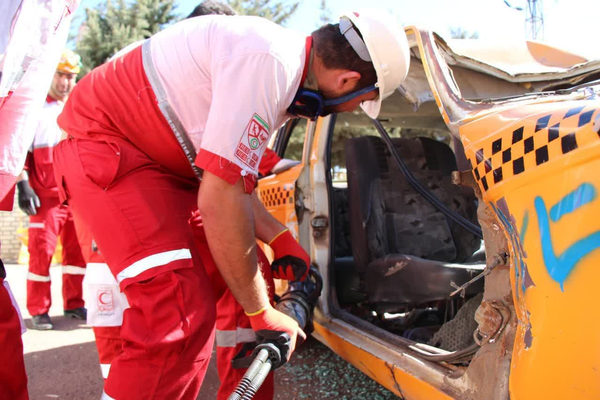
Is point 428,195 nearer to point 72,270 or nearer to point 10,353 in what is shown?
point 10,353

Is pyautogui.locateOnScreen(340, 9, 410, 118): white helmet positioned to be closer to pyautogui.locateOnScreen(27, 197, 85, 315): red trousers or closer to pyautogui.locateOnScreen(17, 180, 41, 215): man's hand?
pyautogui.locateOnScreen(17, 180, 41, 215): man's hand

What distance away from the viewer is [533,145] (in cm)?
122

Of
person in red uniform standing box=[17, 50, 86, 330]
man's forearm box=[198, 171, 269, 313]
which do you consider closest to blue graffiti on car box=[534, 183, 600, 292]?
man's forearm box=[198, 171, 269, 313]

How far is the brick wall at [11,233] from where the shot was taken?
26.2ft

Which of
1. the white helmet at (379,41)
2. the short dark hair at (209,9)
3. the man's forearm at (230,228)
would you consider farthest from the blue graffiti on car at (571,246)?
the short dark hair at (209,9)

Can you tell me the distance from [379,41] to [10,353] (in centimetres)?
164

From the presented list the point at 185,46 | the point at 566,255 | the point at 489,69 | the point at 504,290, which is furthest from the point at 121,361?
the point at 489,69

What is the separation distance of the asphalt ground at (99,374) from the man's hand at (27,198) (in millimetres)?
959

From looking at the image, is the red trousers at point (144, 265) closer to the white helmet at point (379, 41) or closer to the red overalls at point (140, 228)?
the red overalls at point (140, 228)

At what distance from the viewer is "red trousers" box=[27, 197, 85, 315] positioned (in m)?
3.75

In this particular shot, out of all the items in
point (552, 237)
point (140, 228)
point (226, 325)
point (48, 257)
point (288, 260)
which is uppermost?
point (552, 237)

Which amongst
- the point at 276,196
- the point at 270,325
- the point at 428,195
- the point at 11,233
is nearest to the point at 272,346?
the point at 270,325

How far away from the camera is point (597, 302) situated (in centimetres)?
103

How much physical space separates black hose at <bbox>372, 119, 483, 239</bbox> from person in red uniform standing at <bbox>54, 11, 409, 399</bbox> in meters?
0.84
